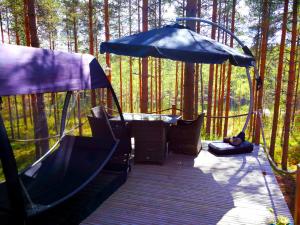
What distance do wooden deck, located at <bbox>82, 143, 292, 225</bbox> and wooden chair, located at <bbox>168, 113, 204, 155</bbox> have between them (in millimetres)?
255

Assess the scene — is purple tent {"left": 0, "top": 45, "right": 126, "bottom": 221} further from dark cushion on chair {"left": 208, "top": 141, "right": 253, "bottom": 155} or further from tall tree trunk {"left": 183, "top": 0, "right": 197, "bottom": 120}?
tall tree trunk {"left": 183, "top": 0, "right": 197, "bottom": 120}

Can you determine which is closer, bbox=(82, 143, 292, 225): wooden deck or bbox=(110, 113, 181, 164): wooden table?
bbox=(82, 143, 292, 225): wooden deck

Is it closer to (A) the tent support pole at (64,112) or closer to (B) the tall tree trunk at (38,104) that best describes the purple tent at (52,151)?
(A) the tent support pole at (64,112)

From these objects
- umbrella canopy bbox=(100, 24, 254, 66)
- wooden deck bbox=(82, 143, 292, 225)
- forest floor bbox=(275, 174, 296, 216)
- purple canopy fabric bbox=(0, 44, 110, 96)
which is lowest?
forest floor bbox=(275, 174, 296, 216)

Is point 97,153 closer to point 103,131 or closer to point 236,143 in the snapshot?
point 103,131

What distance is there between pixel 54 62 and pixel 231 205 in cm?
253

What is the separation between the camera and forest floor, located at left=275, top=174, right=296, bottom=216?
6477 mm

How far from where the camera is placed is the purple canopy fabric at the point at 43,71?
6.81 ft

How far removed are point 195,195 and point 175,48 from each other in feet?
6.28

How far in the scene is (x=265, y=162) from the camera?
4352mm

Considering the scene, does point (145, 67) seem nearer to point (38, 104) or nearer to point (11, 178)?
point (38, 104)

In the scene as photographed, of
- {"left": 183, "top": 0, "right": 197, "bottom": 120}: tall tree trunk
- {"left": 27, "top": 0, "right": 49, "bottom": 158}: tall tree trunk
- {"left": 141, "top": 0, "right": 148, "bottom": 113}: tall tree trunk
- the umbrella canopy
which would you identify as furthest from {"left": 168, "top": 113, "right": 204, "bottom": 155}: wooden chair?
{"left": 141, "top": 0, "right": 148, "bottom": 113}: tall tree trunk

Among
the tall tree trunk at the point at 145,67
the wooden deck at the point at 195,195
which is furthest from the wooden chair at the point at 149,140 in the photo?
the tall tree trunk at the point at 145,67

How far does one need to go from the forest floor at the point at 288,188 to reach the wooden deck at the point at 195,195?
3024 millimetres
